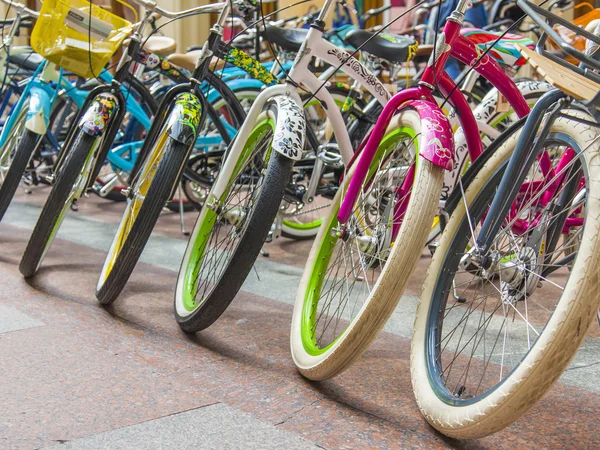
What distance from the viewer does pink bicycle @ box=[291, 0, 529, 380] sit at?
2.05m

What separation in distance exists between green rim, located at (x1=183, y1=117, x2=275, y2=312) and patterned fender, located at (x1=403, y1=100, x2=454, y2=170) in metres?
0.85

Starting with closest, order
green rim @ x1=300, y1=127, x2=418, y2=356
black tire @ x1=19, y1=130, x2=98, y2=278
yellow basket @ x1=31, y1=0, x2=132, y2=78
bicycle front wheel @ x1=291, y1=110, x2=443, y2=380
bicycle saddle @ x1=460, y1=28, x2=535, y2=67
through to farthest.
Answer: bicycle front wheel @ x1=291, y1=110, x2=443, y2=380 → green rim @ x1=300, y1=127, x2=418, y2=356 → bicycle saddle @ x1=460, y1=28, x2=535, y2=67 → black tire @ x1=19, y1=130, x2=98, y2=278 → yellow basket @ x1=31, y1=0, x2=132, y2=78

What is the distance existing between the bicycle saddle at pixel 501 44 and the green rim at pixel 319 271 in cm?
78

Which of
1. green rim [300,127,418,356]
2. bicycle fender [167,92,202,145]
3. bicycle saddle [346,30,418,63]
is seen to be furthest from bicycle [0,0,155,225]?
green rim [300,127,418,356]

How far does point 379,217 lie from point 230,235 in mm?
617

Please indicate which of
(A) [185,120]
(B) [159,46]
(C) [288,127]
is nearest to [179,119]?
(A) [185,120]

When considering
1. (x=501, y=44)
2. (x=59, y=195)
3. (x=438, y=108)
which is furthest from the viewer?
(x=59, y=195)

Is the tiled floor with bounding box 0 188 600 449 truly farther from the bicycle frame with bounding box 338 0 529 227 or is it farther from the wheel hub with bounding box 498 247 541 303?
the bicycle frame with bounding box 338 0 529 227

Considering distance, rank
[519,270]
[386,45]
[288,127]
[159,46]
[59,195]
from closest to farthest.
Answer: [519,270], [288,127], [59,195], [386,45], [159,46]

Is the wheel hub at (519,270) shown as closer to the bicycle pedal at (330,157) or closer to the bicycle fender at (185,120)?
the bicycle fender at (185,120)

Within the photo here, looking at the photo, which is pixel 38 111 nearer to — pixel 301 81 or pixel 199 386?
pixel 301 81

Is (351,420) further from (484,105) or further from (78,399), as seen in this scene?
(484,105)

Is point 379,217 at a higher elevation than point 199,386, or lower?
higher

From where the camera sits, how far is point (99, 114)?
3404 mm
